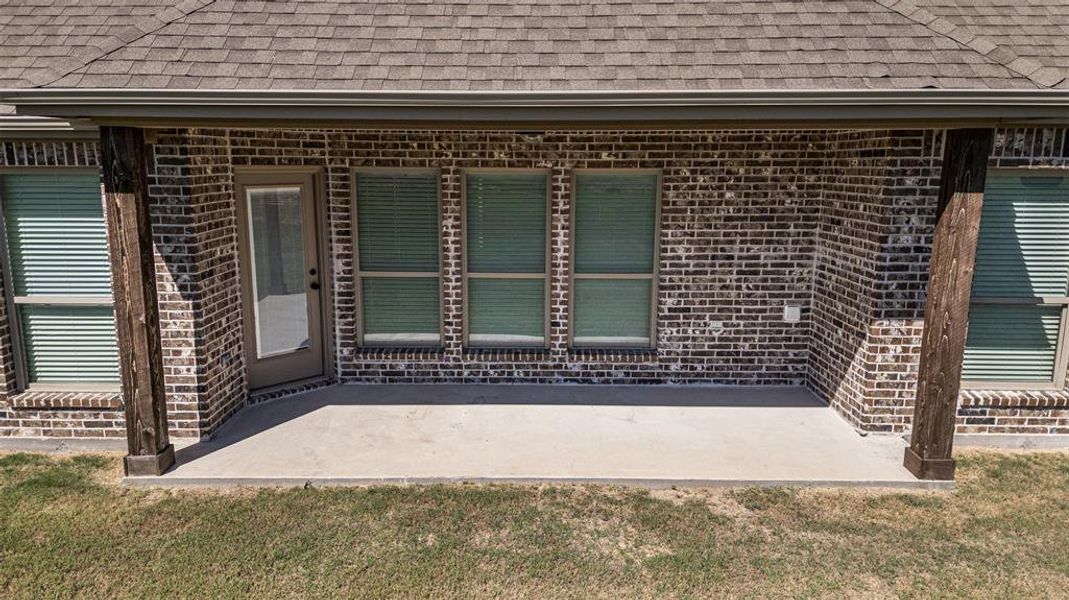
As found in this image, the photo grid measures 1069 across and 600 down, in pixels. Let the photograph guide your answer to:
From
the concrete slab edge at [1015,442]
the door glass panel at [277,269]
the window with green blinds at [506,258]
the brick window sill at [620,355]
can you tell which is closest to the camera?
the concrete slab edge at [1015,442]

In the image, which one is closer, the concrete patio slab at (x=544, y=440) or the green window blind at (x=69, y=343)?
the concrete patio slab at (x=544, y=440)

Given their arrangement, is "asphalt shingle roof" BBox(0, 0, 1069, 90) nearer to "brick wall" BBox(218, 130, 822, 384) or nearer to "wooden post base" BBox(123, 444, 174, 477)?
"brick wall" BBox(218, 130, 822, 384)

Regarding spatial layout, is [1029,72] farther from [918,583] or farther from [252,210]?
[252,210]

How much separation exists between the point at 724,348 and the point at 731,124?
2735 millimetres

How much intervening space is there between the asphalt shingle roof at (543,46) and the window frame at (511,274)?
1.66 metres

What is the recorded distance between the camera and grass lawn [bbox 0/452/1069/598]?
3.74 meters

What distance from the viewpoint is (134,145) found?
443cm

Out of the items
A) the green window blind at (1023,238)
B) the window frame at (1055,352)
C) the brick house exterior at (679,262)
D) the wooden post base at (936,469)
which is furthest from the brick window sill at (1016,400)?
the wooden post base at (936,469)

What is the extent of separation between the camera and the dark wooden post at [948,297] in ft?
14.5

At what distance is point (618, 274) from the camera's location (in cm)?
652

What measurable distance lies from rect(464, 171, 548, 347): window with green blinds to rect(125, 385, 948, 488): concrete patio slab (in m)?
0.58

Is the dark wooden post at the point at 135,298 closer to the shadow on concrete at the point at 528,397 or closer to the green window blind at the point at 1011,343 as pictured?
the shadow on concrete at the point at 528,397

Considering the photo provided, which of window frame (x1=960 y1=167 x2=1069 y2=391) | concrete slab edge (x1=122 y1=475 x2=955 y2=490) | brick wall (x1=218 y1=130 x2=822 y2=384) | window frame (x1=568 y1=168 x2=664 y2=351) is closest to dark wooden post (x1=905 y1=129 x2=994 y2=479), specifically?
concrete slab edge (x1=122 y1=475 x2=955 y2=490)

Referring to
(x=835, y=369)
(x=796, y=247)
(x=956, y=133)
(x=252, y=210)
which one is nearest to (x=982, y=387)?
(x=835, y=369)
